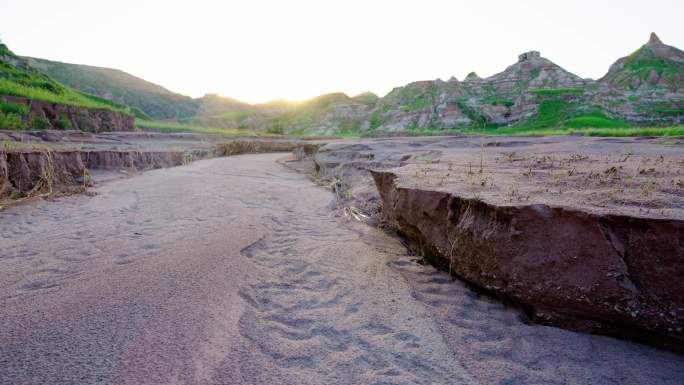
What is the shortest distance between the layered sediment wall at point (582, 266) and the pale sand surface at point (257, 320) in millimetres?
114

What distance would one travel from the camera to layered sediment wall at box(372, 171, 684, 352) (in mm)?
1618

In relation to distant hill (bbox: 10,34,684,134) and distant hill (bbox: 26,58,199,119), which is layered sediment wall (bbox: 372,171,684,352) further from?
distant hill (bbox: 26,58,199,119)

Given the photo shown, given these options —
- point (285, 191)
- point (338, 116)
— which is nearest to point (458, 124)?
point (338, 116)

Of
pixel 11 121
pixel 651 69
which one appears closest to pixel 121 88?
pixel 11 121

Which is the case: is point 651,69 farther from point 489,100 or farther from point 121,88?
point 121,88

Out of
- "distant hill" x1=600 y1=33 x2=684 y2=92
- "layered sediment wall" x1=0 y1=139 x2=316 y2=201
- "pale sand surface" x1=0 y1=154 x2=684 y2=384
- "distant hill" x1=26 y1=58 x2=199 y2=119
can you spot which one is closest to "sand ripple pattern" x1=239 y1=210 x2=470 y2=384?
"pale sand surface" x1=0 y1=154 x2=684 y2=384

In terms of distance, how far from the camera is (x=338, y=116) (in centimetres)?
5016

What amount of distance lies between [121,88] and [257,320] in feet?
204

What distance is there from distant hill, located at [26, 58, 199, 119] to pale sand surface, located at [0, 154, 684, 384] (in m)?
50.9

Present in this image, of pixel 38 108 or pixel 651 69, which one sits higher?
pixel 651 69

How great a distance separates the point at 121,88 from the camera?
51.4 meters

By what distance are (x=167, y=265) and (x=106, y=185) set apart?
196 inches

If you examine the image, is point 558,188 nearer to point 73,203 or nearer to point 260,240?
point 260,240

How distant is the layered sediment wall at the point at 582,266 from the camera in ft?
5.31
